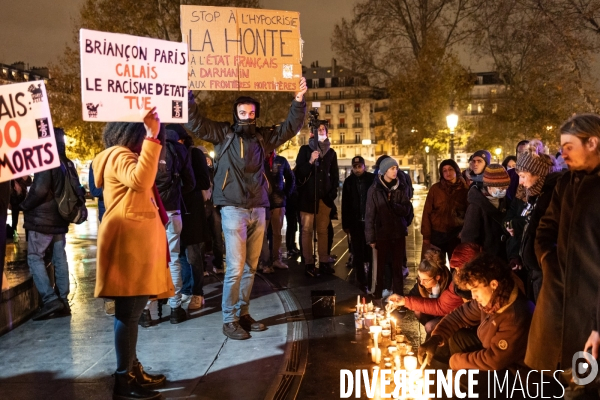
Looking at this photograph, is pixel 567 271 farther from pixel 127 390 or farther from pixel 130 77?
pixel 130 77

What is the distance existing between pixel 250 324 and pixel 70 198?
240 centimetres

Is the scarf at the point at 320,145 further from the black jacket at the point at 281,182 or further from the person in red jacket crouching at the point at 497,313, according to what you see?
the person in red jacket crouching at the point at 497,313

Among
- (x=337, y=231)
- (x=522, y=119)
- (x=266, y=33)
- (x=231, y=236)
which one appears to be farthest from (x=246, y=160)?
(x=522, y=119)

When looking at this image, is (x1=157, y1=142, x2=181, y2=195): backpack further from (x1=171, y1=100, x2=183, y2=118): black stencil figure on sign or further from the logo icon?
the logo icon

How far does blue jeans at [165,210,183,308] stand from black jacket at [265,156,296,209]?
320 centimetres

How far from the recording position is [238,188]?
5.55 metres

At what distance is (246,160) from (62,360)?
2.38m

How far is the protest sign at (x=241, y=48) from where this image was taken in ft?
20.6

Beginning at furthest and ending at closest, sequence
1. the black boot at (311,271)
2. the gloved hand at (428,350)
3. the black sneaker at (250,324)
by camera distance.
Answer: the black boot at (311,271), the black sneaker at (250,324), the gloved hand at (428,350)

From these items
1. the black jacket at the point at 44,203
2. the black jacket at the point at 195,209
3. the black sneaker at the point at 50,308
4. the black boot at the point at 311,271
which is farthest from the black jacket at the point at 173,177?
the black boot at the point at 311,271

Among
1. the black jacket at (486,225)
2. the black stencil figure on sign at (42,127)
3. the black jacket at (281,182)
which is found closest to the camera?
the black stencil figure on sign at (42,127)

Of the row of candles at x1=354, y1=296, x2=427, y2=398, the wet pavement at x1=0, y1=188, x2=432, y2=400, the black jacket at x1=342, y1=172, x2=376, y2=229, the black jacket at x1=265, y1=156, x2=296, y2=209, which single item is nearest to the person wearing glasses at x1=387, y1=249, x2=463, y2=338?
the row of candles at x1=354, y1=296, x2=427, y2=398

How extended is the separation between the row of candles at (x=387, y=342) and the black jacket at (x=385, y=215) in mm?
1446

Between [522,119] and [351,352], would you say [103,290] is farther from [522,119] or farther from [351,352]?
[522,119]
